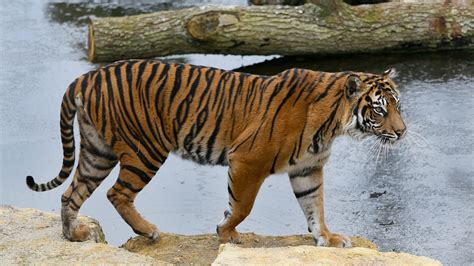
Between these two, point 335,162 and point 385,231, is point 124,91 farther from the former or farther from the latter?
point 335,162

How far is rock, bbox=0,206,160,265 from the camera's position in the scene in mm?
5133

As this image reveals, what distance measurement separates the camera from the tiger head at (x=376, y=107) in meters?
5.41

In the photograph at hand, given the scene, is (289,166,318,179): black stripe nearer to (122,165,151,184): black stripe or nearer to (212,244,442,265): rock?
(122,165,151,184): black stripe

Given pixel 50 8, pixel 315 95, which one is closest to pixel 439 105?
pixel 315 95

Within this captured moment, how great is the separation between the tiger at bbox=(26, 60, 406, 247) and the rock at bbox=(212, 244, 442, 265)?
34.1 inches

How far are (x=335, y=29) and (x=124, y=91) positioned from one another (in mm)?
4377

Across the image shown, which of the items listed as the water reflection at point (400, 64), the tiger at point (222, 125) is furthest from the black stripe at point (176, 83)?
the water reflection at point (400, 64)

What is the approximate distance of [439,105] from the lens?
8.66 meters

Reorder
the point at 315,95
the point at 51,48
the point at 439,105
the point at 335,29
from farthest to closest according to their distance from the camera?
the point at 51,48 → the point at 335,29 → the point at 439,105 → the point at 315,95

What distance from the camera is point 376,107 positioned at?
541 cm

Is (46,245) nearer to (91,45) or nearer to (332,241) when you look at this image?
(332,241)

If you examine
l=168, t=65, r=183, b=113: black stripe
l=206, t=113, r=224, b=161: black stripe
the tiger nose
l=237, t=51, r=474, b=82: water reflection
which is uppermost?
l=168, t=65, r=183, b=113: black stripe

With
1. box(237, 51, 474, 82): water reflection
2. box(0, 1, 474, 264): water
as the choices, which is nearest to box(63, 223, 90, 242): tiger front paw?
box(0, 1, 474, 264): water

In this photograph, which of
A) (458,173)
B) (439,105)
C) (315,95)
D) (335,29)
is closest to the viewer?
(315,95)
